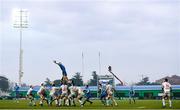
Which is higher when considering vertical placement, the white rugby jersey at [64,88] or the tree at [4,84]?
the tree at [4,84]

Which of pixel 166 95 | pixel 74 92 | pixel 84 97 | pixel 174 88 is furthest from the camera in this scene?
pixel 174 88

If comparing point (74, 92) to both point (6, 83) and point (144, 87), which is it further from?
point (6, 83)

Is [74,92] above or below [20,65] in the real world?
below

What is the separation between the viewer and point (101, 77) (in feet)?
181

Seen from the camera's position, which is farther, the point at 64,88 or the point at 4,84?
the point at 4,84

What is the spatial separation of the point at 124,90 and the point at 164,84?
48.0 metres

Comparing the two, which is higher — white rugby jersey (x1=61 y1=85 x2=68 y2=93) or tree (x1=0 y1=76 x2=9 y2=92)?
tree (x1=0 y1=76 x2=9 y2=92)

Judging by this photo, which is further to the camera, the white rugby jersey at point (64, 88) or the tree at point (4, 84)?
the tree at point (4, 84)

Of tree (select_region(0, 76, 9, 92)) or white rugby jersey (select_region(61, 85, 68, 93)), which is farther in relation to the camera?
tree (select_region(0, 76, 9, 92))

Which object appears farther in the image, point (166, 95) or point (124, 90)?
point (124, 90)

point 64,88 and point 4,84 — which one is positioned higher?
point 4,84

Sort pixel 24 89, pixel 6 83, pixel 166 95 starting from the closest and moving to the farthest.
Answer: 1. pixel 166 95
2. pixel 24 89
3. pixel 6 83

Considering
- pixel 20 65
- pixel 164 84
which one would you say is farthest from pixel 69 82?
pixel 20 65

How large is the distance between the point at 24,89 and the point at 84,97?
4834 centimetres
